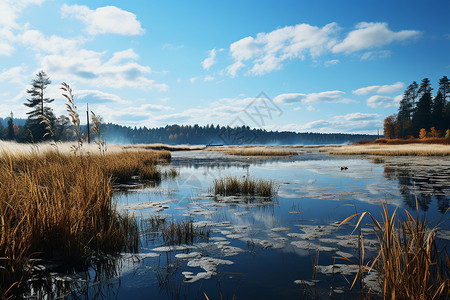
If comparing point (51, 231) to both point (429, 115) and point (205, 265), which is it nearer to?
point (205, 265)

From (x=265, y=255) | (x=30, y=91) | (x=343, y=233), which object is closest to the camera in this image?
(x=265, y=255)

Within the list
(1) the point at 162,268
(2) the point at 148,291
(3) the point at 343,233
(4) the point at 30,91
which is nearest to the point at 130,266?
(1) the point at 162,268

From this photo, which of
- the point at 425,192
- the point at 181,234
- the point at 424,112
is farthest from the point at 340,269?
the point at 424,112

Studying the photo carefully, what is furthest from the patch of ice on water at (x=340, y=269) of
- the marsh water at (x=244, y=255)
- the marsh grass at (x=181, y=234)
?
the marsh grass at (x=181, y=234)

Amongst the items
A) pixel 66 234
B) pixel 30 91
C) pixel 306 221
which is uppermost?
pixel 30 91

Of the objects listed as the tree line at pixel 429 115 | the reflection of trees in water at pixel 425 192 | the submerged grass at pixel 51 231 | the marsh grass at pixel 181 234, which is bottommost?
the reflection of trees in water at pixel 425 192

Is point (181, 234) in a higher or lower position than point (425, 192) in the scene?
higher

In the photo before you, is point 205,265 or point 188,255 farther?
point 188,255

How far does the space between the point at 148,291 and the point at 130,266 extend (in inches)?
26.1

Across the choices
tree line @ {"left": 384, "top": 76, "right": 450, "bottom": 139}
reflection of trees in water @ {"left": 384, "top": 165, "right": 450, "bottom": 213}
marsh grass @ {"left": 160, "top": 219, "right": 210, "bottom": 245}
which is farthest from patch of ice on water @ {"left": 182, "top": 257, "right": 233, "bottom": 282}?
tree line @ {"left": 384, "top": 76, "right": 450, "bottom": 139}

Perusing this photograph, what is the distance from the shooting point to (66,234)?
10.8ft

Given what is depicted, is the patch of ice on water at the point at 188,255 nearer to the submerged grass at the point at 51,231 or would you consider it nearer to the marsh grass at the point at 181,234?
the marsh grass at the point at 181,234

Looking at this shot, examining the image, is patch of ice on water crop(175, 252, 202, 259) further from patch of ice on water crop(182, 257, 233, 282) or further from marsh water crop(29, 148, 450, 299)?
patch of ice on water crop(182, 257, 233, 282)

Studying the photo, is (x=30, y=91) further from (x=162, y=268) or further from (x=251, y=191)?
(x=162, y=268)
